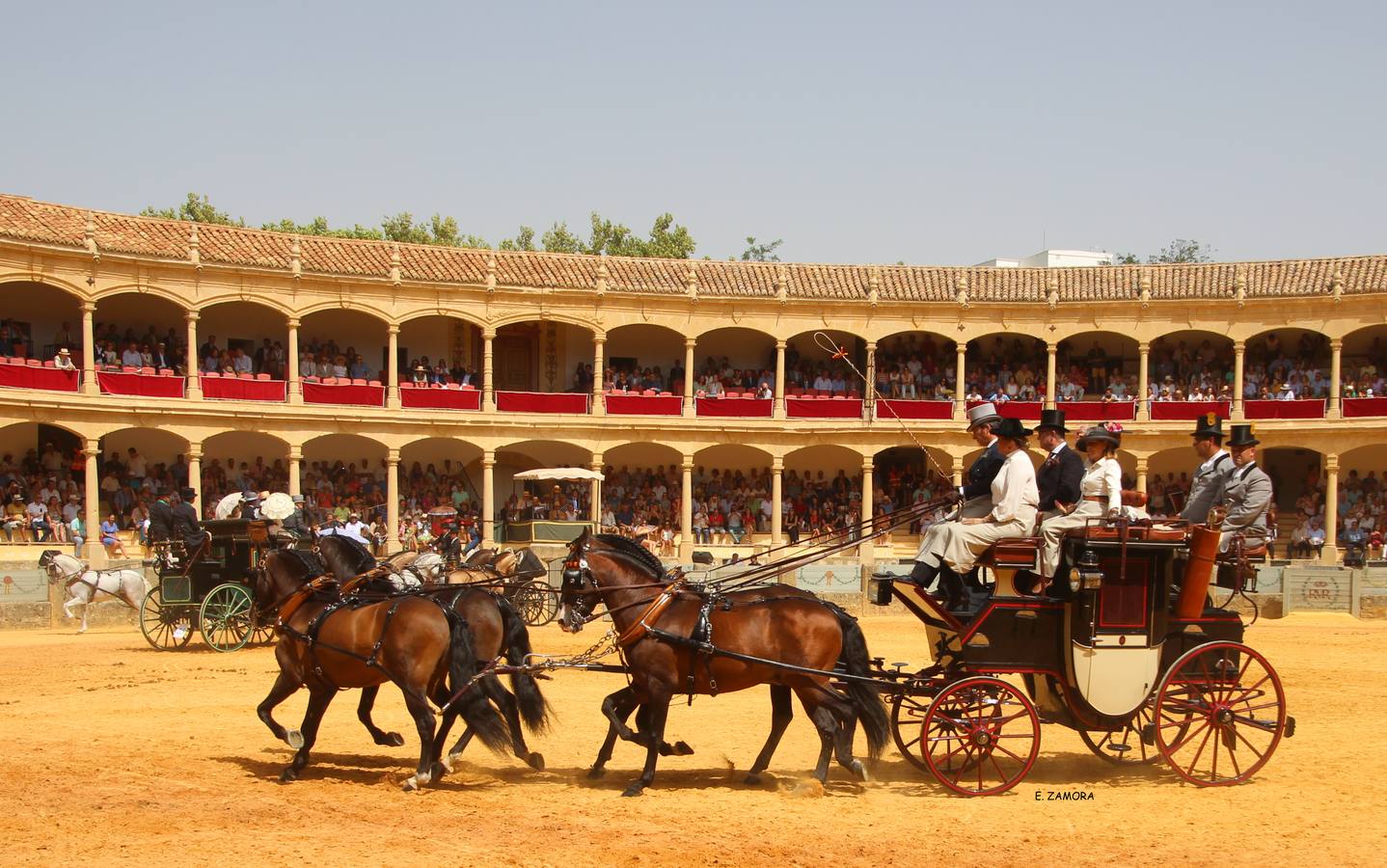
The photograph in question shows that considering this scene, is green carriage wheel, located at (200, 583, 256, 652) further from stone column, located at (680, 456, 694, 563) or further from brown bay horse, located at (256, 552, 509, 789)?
stone column, located at (680, 456, 694, 563)

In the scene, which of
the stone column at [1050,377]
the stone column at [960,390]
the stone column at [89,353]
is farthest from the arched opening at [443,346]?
the stone column at [1050,377]

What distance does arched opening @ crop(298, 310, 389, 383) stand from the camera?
1375 inches

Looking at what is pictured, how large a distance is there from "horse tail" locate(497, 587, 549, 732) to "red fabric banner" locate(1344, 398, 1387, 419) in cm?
3128

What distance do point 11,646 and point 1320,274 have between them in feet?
110

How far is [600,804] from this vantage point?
30.3 feet

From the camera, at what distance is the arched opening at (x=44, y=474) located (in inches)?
1149

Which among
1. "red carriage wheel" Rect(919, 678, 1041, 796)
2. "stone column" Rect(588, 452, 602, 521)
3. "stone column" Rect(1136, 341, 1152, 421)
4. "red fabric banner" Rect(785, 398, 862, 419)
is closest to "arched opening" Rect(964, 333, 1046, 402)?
"stone column" Rect(1136, 341, 1152, 421)

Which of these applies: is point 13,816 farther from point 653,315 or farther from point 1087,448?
point 653,315

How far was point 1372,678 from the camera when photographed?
52.7 ft

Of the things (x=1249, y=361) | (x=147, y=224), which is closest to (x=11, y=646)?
(x=147, y=224)

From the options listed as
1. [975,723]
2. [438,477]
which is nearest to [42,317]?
[438,477]

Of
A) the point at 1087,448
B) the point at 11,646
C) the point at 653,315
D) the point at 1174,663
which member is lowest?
the point at 11,646

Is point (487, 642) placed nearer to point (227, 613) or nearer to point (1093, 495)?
point (1093, 495)

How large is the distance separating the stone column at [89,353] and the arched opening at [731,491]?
15736 mm
